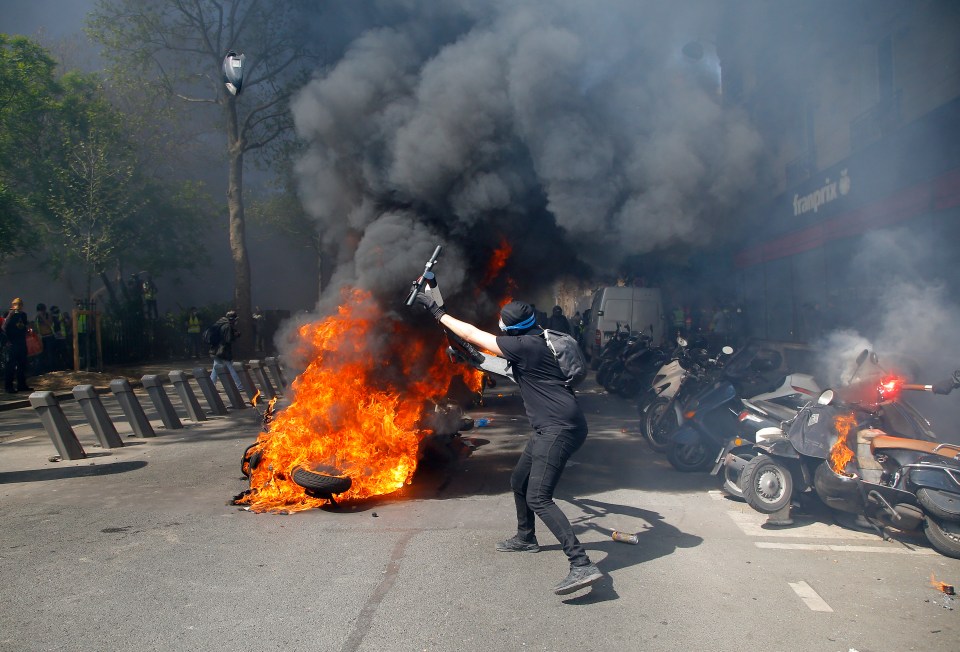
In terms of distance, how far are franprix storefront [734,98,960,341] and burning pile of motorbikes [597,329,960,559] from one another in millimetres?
2401

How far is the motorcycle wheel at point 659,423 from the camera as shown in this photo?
24.9 ft

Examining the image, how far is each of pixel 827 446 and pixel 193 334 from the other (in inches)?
825

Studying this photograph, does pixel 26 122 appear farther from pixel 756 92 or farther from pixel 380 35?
pixel 756 92

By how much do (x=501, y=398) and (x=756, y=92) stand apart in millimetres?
8294

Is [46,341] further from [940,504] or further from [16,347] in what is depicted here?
[940,504]

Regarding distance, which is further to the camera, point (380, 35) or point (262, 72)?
point (262, 72)

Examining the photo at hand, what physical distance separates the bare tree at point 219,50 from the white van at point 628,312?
9162 millimetres

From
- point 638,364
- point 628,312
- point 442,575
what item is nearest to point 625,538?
point 442,575

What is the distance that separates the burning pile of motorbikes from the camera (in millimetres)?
4801

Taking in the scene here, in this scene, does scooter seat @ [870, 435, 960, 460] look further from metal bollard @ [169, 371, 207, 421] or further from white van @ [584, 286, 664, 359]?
white van @ [584, 286, 664, 359]

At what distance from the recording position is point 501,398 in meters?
13.1

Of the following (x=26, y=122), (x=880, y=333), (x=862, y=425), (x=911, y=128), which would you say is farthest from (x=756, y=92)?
(x=26, y=122)

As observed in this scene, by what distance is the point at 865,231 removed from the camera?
14.4m

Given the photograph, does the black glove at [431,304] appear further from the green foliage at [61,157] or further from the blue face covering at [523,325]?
the green foliage at [61,157]
